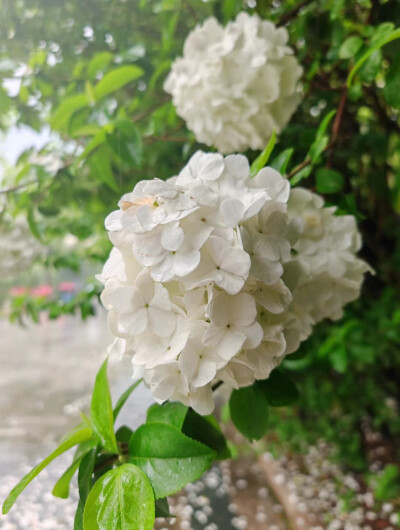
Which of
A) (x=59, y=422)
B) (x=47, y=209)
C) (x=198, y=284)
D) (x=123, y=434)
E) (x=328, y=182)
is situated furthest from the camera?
(x=47, y=209)

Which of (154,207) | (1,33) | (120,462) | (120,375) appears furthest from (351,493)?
(1,33)

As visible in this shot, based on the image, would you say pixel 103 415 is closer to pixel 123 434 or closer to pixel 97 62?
pixel 123 434

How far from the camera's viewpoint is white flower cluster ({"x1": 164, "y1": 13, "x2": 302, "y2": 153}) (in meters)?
0.54

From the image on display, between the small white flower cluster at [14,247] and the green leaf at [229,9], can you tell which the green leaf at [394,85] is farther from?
the small white flower cluster at [14,247]

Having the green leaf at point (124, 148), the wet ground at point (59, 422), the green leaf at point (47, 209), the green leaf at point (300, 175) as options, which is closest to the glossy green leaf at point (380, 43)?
the green leaf at point (300, 175)

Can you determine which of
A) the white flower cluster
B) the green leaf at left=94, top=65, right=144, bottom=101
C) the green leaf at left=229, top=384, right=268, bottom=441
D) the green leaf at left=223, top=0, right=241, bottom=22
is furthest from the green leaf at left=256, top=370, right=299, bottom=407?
the green leaf at left=223, top=0, right=241, bottom=22

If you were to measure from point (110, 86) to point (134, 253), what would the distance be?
14.3 inches

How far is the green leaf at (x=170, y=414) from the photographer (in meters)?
0.36

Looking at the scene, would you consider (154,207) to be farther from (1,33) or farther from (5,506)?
(1,33)

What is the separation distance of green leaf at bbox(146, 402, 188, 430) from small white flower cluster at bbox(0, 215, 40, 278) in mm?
543

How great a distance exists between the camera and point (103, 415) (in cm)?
36

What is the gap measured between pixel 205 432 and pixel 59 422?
0.31 meters

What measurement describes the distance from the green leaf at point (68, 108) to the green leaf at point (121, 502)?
0.44 m

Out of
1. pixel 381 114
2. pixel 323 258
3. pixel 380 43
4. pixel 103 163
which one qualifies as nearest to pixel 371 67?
pixel 380 43
